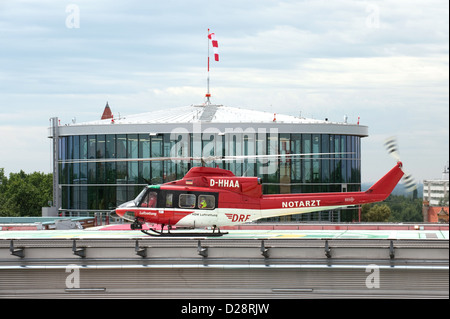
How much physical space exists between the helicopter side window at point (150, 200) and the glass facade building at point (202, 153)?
64.7ft

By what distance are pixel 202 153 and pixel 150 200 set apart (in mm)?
20512

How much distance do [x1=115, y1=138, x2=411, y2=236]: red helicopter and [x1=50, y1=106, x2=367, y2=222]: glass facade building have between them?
19.3m

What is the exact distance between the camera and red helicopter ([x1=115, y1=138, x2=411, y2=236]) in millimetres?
33281

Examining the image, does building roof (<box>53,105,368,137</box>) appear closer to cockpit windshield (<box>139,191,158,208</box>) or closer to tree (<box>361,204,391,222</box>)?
cockpit windshield (<box>139,191,158,208</box>)

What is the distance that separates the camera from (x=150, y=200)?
3341cm

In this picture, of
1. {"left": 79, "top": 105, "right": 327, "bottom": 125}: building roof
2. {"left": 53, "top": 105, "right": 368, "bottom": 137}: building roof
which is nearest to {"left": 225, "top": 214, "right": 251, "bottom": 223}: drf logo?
{"left": 53, "top": 105, "right": 368, "bottom": 137}: building roof

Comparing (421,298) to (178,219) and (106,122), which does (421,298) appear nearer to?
(178,219)

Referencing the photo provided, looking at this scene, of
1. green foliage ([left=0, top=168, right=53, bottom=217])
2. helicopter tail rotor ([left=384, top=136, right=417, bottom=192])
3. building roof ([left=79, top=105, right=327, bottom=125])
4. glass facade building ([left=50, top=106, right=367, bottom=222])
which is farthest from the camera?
green foliage ([left=0, top=168, right=53, bottom=217])

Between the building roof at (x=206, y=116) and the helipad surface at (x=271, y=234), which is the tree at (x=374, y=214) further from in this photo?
the helipad surface at (x=271, y=234)

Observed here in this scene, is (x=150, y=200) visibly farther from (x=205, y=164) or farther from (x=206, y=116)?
(x=206, y=116)

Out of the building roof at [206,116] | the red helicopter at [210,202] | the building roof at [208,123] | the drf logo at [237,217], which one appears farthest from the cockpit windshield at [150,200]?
the building roof at [206,116]

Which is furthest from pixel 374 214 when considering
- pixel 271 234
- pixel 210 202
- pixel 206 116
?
pixel 210 202

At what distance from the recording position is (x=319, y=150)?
180 ft
